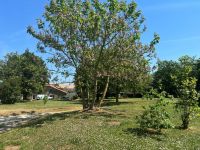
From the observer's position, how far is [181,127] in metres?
17.9

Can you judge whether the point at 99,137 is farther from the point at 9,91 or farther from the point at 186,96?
the point at 9,91

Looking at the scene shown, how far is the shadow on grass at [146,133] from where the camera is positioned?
49.1 ft

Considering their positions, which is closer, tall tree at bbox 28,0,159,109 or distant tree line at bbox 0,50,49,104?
tall tree at bbox 28,0,159,109

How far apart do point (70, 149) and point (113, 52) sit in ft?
39.4

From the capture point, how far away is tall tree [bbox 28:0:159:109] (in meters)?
23.4

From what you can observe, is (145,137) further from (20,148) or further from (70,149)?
(20,148)

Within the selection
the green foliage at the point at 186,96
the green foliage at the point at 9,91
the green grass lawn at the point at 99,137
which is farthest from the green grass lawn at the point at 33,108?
the green foliage at the point at 186,96

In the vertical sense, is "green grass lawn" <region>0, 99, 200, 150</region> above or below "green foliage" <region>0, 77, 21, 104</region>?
below

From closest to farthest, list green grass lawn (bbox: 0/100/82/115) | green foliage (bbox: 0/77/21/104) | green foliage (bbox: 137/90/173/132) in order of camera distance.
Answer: green foliage (bbox: 137/90/173/132) < green grass lawn (bbox: 0/100/82/115) < green foliage (bbox: 0/77/21/104)

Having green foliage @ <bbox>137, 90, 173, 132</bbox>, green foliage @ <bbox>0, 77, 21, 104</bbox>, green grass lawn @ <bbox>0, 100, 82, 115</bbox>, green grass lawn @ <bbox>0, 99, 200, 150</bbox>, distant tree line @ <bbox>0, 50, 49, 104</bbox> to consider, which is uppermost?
distant tree line @ <bbox>0, 50, 49, 104</bbox>

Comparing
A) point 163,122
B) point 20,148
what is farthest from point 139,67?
point 20,148

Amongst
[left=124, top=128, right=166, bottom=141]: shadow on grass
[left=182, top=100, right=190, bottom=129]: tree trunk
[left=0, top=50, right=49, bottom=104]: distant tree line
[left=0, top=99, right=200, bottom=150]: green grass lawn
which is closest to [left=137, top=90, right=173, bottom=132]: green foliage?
[left=124, top=128, right=166, bottom=141]: shadow on grass

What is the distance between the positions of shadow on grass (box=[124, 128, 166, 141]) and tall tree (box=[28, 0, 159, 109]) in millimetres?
8739

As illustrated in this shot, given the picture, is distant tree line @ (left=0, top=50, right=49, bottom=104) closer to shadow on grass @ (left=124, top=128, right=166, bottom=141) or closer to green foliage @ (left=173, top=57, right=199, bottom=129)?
green foliage @ (left=173, top=57, right=199, bottom=129)
